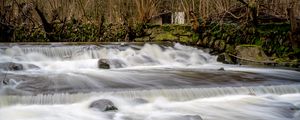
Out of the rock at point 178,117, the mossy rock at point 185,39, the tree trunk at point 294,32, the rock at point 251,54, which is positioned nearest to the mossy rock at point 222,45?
the rock at point 251,54

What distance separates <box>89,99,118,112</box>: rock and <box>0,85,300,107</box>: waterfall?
15.3 inches

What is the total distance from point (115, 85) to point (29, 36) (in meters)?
8.78

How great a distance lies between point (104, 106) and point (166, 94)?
1294mm

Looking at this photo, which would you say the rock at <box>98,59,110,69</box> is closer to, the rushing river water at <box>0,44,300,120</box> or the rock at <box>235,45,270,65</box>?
the rushing river water at <box>0,44,300,120</box>

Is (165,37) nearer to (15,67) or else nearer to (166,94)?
(15,67)

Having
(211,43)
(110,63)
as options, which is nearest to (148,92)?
(110,63)

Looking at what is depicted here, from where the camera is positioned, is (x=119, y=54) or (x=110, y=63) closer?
(x=110, y=63)

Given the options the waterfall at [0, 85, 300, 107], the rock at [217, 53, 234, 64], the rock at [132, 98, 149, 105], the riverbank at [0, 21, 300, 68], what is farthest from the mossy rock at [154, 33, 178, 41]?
the rock at [132, 98, 149, 105]

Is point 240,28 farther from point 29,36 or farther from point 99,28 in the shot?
point 29,36

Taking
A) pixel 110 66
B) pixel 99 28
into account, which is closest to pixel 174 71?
pixel 110 66

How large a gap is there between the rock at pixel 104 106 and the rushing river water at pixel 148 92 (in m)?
0.09

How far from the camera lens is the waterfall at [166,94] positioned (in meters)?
7.01

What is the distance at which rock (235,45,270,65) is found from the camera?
12086 mm

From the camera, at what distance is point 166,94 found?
7.55 m
